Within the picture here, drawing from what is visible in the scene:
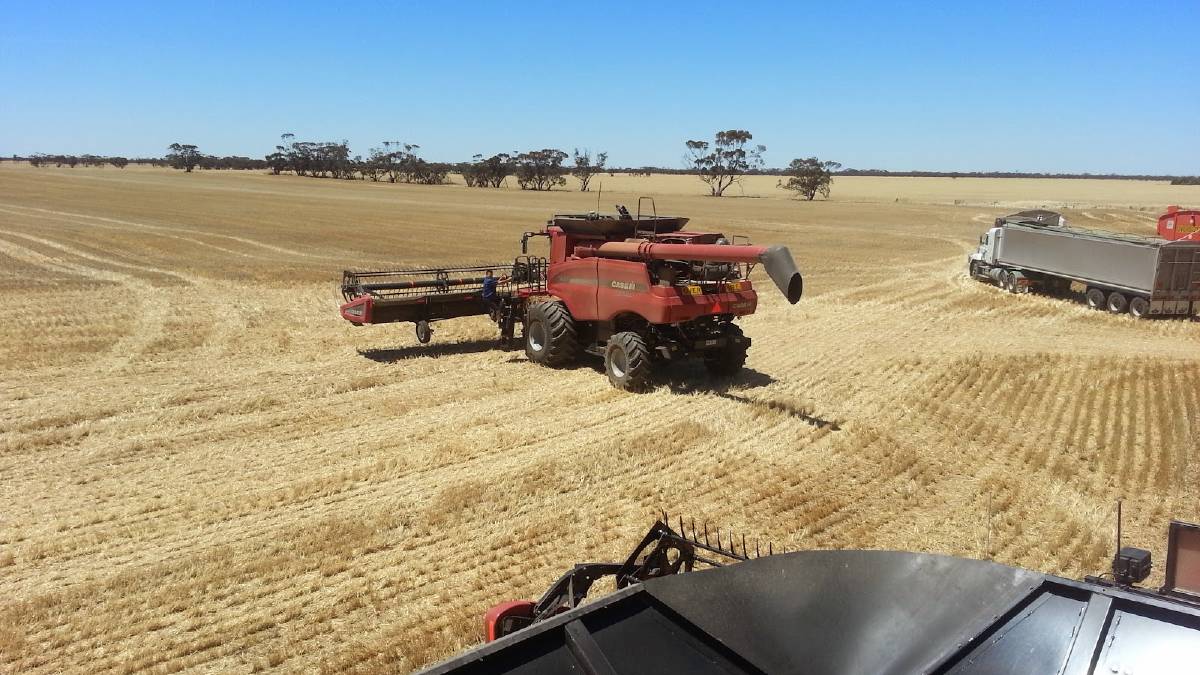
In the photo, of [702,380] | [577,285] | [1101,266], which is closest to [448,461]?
[577,285]

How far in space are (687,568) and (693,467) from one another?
12.7 ft

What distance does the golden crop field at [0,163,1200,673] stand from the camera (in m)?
5.53

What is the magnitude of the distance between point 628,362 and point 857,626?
7665 millimetres

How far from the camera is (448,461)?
26.7 feet

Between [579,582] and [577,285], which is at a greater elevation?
[577,285]

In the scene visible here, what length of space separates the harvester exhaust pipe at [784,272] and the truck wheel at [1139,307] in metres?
13.4

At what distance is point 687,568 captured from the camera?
4.25m

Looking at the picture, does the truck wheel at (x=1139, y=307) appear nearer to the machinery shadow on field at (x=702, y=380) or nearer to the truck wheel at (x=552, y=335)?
the machinery shadow on field at (x=702, y=380)

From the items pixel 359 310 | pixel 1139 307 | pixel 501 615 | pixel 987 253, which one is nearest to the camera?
pixel 501 615

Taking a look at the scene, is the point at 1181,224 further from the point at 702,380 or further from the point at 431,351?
the point at 431,351

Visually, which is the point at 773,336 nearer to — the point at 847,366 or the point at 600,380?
the point at 847,366

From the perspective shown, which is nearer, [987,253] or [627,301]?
[627,301]

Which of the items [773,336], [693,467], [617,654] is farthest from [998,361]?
[617,654]

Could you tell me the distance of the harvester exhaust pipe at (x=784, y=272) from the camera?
7.98m
